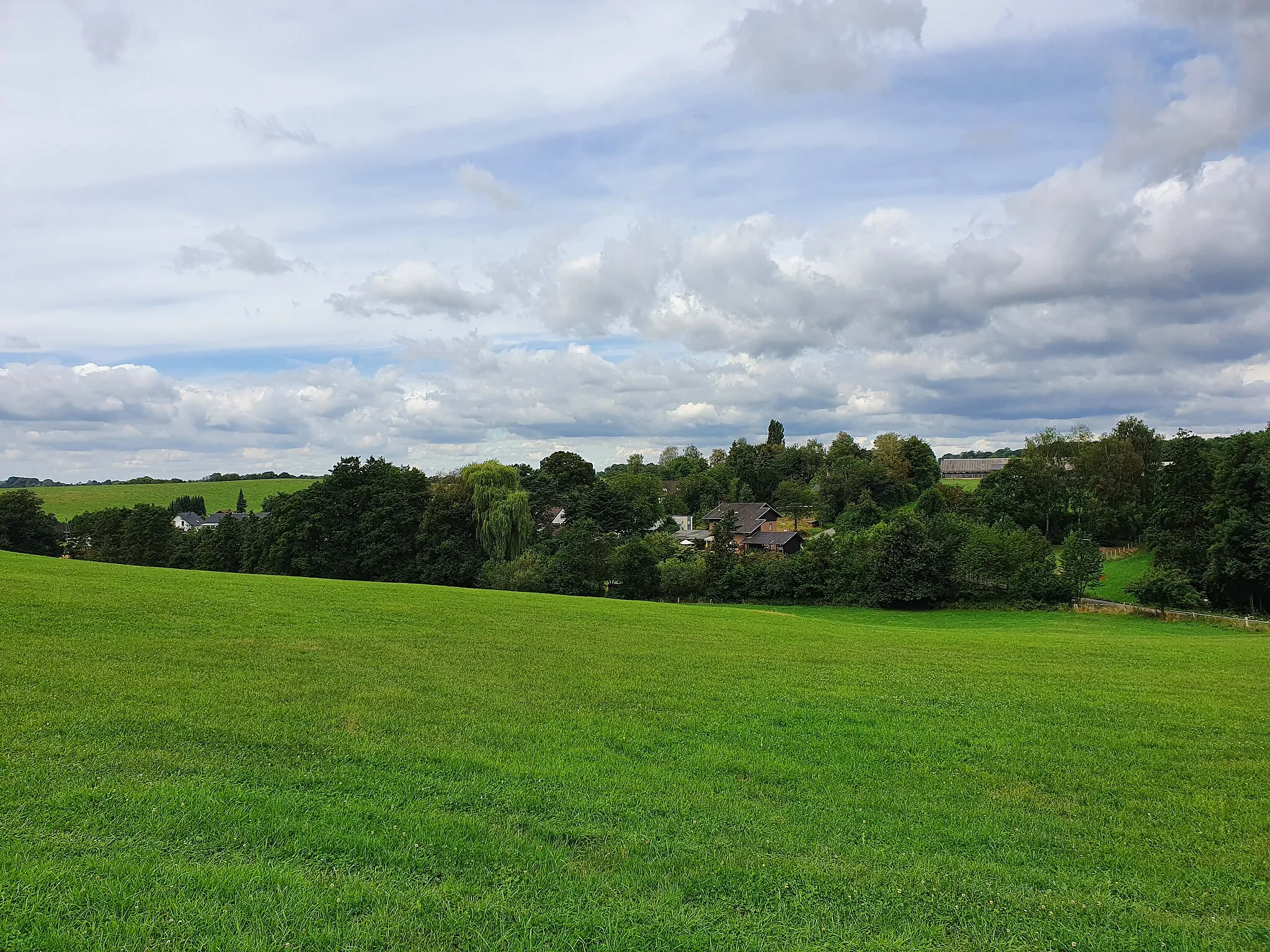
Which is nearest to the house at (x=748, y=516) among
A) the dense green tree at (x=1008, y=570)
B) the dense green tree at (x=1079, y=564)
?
the dense green tree at (x=1008, y=570)

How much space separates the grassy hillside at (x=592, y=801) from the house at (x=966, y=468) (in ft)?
553

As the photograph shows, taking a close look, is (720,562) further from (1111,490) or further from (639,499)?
(1111,490)

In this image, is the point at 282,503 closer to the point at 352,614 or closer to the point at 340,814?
the point at 352,614

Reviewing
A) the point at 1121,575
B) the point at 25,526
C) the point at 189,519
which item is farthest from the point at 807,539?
the point at 189,519

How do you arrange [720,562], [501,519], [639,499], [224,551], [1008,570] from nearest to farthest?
[1008,570] < [720,562] < [501,519] < [224,551] < [639,499]

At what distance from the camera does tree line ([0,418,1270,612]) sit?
186ft

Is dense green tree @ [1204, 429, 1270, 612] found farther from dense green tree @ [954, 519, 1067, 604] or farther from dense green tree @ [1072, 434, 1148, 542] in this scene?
dense green tree @ [1072, 434, 1148, 542]

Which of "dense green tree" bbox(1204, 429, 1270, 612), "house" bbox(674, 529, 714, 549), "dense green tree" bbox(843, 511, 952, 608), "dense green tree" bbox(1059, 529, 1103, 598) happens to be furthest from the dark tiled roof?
"dense green tree" bbox(1204, 429, 1270, 612)

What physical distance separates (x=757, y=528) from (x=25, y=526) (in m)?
89.5

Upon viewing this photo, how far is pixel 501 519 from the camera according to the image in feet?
232

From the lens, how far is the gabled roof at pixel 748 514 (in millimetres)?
108488

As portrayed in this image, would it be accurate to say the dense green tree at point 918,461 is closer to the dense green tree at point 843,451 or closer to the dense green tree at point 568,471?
the dense green tree at point 843,451

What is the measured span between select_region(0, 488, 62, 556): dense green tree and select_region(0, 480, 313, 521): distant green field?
34.5 metres

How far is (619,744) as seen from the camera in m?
11.1
